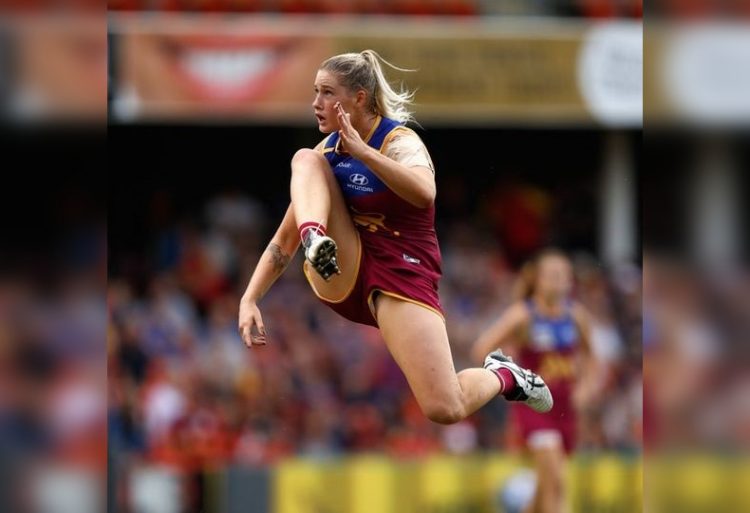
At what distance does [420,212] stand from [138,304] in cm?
850

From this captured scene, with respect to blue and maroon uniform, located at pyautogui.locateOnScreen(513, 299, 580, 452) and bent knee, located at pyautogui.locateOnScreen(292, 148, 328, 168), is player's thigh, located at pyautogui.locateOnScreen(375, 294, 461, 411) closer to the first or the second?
bent knee, located at pyautogui.locateOnScreen(292, 148, 328, 168)

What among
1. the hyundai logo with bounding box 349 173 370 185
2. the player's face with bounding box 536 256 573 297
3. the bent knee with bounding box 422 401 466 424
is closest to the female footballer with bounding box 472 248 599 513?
the player's face with bounding box 536 256 573 297

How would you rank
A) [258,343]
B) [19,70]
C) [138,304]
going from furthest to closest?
1. [138,304]
2. [258,343]
3. [19,70]

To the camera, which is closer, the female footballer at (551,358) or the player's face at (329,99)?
the player's face at (329,99)

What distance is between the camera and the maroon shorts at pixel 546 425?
1173cm

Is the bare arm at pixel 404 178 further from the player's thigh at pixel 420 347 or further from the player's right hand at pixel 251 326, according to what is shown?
the player's right hand at pixel 251 326

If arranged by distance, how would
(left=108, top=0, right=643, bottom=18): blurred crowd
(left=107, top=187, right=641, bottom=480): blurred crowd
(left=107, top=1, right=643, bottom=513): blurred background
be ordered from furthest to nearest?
(left=108, top=0, right=643, bottom=18): blurred crowd, (left=107, top=187, right=641, bottom=480): blurred crowd, (left=107, top=1, right=643, bottom=513): blurred background

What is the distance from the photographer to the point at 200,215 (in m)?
16.9

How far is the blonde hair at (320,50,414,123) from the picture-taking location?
6484 mm

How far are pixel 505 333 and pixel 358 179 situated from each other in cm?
520

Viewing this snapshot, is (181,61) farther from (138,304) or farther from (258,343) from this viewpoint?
(258,343)

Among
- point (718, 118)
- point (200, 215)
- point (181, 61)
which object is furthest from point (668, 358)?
point (200, 215)

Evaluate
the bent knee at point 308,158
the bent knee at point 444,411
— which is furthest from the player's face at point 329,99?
the bent knee at point 444,411

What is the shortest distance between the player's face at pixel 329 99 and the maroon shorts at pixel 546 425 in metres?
5.82
